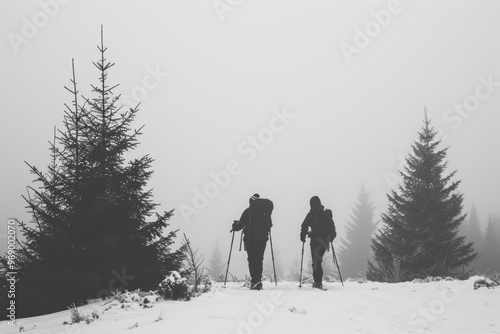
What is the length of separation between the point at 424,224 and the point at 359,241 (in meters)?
26.5

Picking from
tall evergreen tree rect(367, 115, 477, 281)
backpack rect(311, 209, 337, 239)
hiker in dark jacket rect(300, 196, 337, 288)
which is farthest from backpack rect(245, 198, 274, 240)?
tall evergreen tree rect(367, 115, 477, 281)

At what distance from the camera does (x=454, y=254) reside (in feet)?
56.6

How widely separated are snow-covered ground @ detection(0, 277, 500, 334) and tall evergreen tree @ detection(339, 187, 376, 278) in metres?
34.3

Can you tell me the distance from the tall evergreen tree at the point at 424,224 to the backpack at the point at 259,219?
8243mm

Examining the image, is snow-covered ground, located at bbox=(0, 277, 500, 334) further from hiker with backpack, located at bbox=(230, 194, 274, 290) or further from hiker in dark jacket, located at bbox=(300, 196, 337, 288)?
hiker in dark jacket, located at bbox=(300, 196, 337, 288)

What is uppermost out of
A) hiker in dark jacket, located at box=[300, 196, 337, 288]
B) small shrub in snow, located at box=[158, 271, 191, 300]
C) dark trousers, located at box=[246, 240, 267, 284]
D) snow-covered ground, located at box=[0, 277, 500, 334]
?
hiker in dark jacket, located at box=[300, 196, 337, 288]

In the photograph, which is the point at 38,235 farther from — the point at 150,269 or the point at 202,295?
the point at 202,295

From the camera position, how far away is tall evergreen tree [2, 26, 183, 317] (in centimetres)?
746

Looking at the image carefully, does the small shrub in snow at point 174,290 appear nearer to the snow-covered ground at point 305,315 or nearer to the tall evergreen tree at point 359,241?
the snow-covered ground at point 305,315

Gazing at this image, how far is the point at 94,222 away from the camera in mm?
8273

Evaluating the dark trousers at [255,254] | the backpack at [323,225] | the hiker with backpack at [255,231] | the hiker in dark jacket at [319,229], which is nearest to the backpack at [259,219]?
the hiker with backpack at [255,231]

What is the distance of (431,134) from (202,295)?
59.5 feet

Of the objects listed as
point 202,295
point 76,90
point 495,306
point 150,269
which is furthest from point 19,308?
point 495,306

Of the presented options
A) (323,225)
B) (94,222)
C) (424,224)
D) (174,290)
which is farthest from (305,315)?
(424,224)
